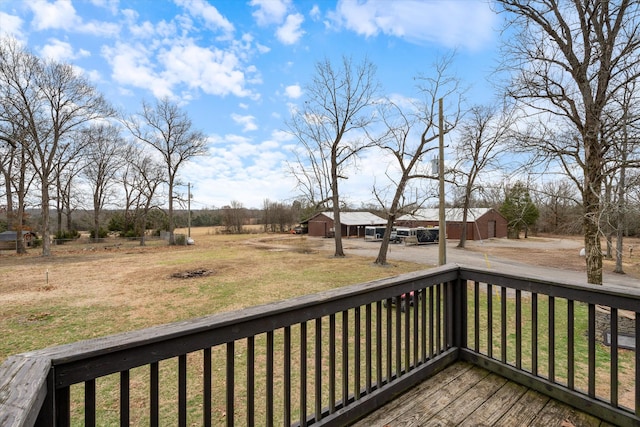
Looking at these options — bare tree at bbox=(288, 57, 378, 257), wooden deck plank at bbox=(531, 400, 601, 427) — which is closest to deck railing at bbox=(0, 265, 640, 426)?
wooden deck plank at bbox=(531, 400, 601, 427)

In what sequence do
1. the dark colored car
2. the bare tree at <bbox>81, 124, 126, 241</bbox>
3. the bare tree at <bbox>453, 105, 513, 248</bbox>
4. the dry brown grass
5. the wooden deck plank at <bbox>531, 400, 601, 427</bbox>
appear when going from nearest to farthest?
the wooden deck plank at <bbox>531, 400, 601, 427</bbox> → the dry brown grass → the bare tree at <bbox>453, 105, 513, 248</bbox> → the bare tree at <bbox>81, 124, 126, 241</bbox> → the dark colored car

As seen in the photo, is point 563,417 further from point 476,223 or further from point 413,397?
point 476,223

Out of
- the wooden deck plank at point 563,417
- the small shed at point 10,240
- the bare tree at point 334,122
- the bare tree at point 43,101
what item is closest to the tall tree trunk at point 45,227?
the bare tree at point 43,101

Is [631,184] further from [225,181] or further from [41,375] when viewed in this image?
[225,181]

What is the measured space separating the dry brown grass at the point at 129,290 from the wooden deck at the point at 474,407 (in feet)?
17.6

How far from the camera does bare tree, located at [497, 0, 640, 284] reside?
5195mm

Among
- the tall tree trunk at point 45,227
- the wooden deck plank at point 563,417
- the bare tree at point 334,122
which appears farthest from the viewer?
the tall tree trunk at point 45,227

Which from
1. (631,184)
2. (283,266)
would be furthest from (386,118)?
(631,184)

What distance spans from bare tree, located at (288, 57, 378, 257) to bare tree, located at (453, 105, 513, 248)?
4165 millimetres

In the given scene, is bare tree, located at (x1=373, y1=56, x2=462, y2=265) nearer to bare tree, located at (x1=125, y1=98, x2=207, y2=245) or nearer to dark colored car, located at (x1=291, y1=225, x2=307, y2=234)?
bare tree, located at (x1=125, y1=98, x2=207, y2=245)

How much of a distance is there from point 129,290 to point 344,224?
83.1ft

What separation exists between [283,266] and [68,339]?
8.34 metres

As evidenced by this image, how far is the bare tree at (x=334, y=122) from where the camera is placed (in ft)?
47.4

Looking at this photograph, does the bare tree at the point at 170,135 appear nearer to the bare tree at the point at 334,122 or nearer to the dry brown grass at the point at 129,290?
the dry brown grass at the point at 129,290
